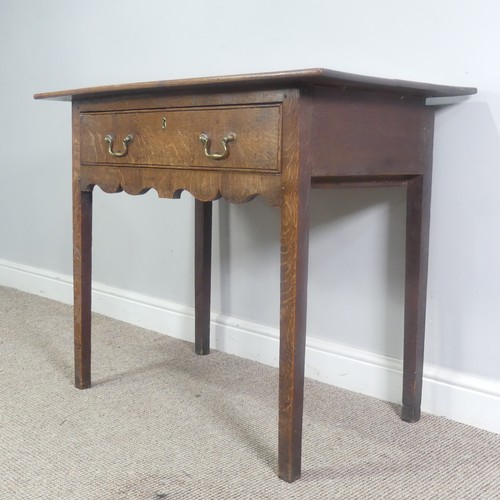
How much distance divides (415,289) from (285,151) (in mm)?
473

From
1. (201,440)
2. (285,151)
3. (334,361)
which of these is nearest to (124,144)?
(285,151)

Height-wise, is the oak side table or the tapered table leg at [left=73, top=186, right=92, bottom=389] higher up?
the oak side table

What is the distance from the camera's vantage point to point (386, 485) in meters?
1.17

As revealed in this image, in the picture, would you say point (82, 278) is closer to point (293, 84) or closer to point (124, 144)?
point (124, 144)

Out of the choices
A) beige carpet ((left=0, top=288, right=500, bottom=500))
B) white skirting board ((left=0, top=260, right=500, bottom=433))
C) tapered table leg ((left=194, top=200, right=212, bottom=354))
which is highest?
tapered table leg ((left=194, top=200, right=212, bottom=354))

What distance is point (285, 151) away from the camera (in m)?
1.11

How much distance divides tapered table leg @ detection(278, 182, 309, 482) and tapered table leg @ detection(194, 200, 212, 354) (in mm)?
695

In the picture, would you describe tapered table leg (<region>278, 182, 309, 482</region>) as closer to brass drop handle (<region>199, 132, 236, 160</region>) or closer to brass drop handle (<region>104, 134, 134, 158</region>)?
brass drop handle (<region>199, 132, 236, 160</region>)

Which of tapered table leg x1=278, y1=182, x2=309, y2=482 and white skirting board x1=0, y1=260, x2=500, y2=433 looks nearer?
tapered table leg x1=278, y1=182, x2=309, y2=482

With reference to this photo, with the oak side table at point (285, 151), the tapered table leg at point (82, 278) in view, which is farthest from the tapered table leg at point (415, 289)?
the tapered table leg at point (82, 278)

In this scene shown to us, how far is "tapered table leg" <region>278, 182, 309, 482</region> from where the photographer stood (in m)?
1.12

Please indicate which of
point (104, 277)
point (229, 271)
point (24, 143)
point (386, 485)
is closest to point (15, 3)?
point (24, 143)

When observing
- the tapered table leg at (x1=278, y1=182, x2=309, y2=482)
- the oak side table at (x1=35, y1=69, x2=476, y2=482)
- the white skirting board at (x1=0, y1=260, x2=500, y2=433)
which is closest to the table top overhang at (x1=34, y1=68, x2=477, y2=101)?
the oak side table at (x1=35, y1=69, x2=476, y2=482)

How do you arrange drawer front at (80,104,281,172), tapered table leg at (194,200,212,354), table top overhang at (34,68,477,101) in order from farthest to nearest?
tapered table leg at (194,200,212,354) → drawer front at (80,104,281,172) → table top overhang at (34,68,477,101)
